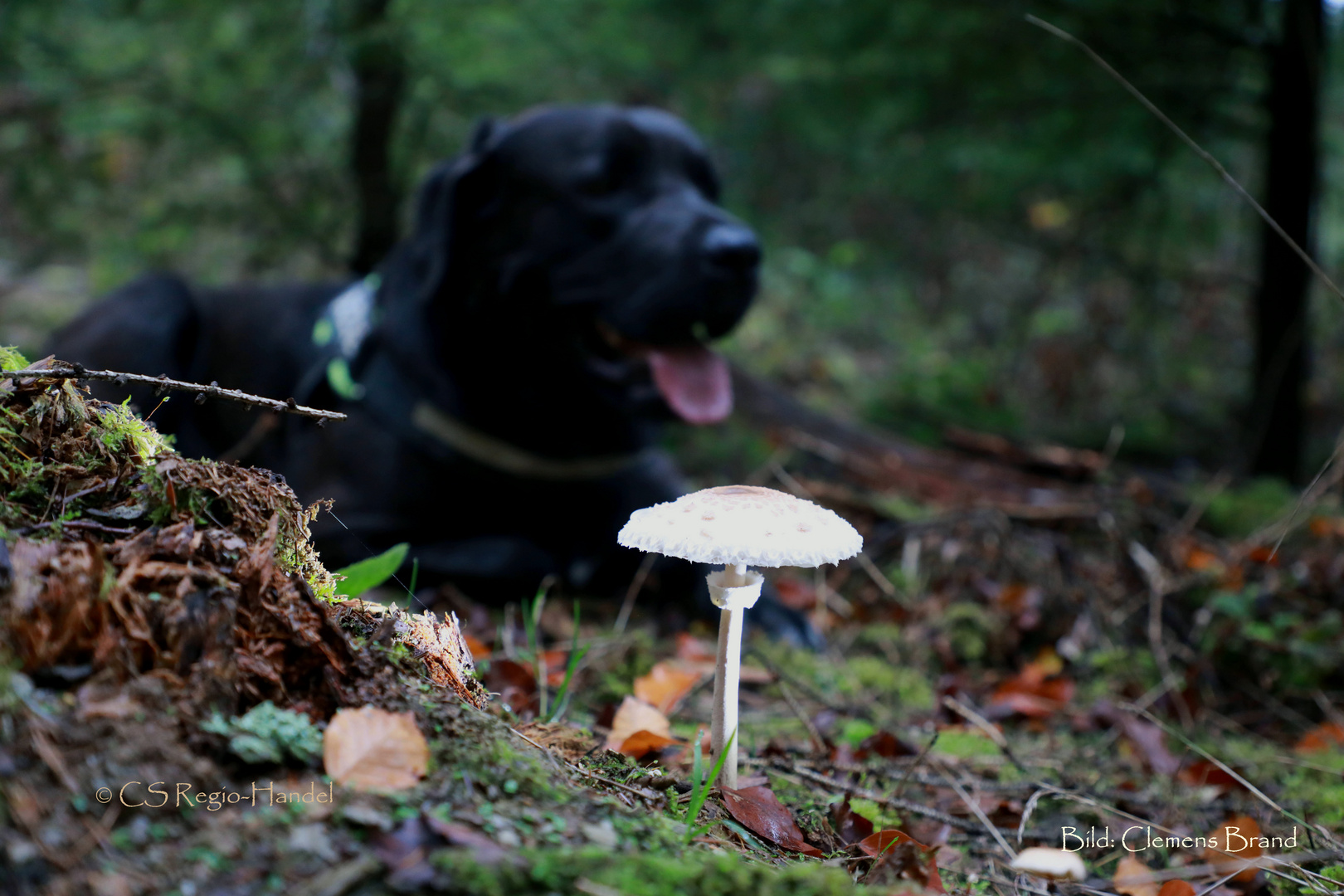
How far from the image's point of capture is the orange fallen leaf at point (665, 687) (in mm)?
2004

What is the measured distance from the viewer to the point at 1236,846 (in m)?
1.64

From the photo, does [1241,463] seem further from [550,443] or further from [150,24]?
[150,24]

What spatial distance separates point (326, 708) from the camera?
3.38ft

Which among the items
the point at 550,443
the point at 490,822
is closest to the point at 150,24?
the point at 550,443

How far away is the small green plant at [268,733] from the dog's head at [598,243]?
1907 mm

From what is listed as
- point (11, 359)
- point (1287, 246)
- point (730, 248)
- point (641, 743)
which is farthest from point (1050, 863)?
point (1287, 246)

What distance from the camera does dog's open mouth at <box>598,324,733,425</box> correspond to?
2.81m

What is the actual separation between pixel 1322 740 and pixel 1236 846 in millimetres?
973

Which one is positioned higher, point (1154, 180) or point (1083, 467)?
point (1154, 180)

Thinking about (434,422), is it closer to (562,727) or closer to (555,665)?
(555,665)

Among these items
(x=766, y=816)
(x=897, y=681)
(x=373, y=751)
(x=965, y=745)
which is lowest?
(x=897, y=681)

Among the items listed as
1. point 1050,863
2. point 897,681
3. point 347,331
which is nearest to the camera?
point 1050,863

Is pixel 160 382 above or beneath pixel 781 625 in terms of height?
above

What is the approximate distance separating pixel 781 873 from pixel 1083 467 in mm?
3288
